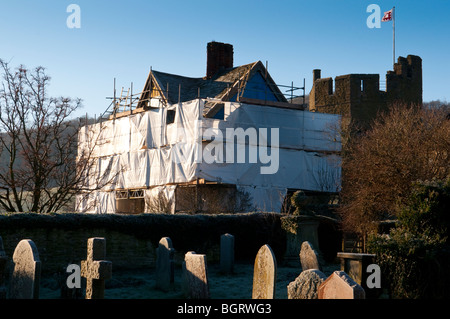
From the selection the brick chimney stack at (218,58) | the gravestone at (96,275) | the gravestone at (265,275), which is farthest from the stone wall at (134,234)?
the brick chimney stack at (218,58)

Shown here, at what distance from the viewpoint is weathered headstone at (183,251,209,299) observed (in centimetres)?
1233

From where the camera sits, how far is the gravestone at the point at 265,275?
1085 cm

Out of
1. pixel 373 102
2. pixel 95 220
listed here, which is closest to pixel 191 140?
pixel 95 220

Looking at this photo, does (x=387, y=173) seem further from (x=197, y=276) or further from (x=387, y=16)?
(x=387, y=16)

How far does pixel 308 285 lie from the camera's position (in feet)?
30.5

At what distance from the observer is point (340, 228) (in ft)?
69.3

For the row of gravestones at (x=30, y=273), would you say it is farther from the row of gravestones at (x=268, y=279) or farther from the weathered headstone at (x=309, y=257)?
the weathered headstone at (x=309, y=257)

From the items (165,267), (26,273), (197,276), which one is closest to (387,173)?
(165,267)

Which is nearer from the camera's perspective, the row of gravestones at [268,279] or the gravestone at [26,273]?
the row of gravestones at [268,279]

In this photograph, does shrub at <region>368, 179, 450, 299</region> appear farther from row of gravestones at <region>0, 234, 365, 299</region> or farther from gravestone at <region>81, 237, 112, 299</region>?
gravestone at <region>81, 237, 112, 299</region>

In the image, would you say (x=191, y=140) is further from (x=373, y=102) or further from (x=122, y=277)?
(x=373, y=102)

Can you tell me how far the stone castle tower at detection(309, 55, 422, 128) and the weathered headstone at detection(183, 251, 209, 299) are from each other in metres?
42.1

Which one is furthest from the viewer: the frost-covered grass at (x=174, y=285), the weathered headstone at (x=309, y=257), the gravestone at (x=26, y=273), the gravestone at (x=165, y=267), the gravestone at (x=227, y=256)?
the gravestone at (x=227, y=256)

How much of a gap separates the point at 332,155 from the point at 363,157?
1393 centimetres
